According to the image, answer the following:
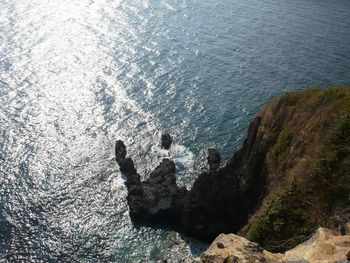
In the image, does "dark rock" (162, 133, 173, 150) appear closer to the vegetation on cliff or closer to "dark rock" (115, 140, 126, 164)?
"dark rock" (115, 140, 126, 164)

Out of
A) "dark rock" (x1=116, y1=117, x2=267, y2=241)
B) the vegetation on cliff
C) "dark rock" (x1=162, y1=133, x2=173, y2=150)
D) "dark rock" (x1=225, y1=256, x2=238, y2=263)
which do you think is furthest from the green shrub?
"dark rock" (x1=162, y1=133, x2=173, y2=150)

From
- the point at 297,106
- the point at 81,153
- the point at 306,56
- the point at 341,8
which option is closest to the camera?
the point at 297,106

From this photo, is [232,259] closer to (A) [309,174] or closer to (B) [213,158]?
(A) [309,174]

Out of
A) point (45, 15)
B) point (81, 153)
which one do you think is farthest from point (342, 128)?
point (45, 15)

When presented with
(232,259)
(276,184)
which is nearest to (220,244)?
(232,259)

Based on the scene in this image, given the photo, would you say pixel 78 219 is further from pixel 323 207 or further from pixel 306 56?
pixel 306 56
